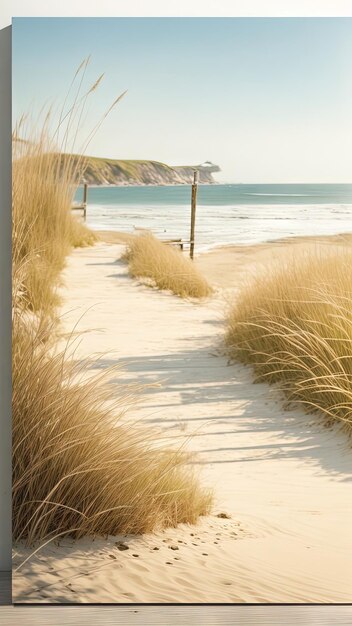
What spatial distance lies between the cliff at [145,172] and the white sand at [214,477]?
29cm

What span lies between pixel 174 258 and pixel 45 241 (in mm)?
544

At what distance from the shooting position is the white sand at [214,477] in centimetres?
308

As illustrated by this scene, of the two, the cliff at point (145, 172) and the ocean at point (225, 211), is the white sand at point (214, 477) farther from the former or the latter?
the cliff at point (145, 172)

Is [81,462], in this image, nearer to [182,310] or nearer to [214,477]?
[214,477]

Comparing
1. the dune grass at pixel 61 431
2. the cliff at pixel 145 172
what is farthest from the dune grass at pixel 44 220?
the cliff at pixel 145 172

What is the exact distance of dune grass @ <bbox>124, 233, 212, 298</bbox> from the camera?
325 centimetres

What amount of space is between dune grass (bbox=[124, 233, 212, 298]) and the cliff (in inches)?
9.2

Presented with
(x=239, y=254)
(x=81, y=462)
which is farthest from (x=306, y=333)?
(x=81, y=462)

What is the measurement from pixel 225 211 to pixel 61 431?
1.12 m

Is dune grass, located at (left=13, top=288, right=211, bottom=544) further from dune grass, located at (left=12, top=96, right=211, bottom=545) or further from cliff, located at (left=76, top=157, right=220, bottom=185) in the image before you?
cliff, located at (left=76, top=157, right=220, bottom=185)

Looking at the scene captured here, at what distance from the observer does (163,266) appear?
3.27 m

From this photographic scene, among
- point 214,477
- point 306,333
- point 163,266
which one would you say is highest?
point 163,266
